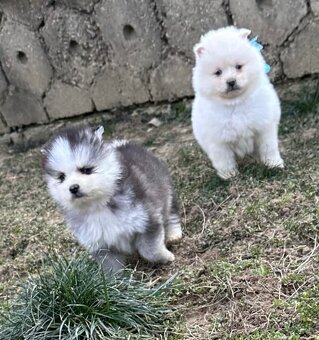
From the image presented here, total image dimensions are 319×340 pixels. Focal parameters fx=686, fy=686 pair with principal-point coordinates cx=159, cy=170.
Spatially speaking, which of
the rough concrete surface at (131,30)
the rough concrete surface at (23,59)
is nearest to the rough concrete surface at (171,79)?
the rough concrete surface at (131,30)

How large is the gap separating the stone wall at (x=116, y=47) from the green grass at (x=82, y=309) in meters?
3.36

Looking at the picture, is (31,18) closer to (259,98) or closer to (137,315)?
(259,98)

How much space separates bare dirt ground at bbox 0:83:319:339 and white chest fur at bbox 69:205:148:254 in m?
0.35

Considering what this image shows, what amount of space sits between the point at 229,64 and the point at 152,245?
144cm

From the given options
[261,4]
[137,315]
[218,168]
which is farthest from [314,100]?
[137,315]

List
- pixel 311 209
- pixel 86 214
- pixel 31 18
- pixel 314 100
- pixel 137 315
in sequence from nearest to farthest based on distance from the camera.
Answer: pixel 137 315 → pixel 86 214 → pixel 311 209 → pixel 314 100 → pixel 31 18

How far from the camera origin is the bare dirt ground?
3.39m

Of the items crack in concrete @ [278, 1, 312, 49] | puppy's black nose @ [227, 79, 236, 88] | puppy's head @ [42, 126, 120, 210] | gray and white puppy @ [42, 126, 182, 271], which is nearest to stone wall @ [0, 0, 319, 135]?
crack in concrete @ [278, 1, 312, 49]

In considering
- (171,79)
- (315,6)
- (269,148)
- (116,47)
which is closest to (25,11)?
(116,47)

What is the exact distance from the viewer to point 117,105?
6973 mm

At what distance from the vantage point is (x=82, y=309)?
3.37 meters

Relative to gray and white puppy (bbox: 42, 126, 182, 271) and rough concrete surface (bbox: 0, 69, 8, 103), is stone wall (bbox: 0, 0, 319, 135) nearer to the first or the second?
rough concrete surface (bbox: 0, 69, 8, 103)

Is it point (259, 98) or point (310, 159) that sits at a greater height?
point (259, 98)

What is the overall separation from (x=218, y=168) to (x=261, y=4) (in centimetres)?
194
